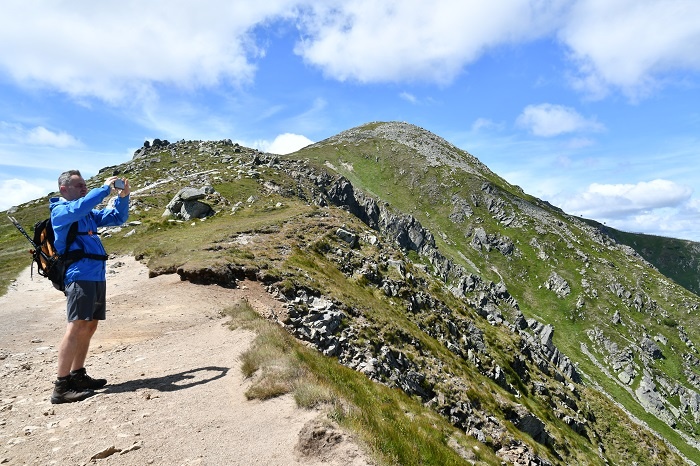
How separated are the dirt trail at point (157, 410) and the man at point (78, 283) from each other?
52cm

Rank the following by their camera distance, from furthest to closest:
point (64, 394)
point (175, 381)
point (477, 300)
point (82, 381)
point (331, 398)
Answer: point (477, 300), point (175, 381), point (82, 381), point (64, 394), point (331, 398)

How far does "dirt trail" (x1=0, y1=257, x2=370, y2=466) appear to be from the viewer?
7.14 metres

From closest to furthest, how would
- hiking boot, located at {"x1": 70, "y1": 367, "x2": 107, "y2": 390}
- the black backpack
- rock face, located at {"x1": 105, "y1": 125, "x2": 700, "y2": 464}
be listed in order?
the black backpack < hiking boot, located at {"x1": 70, "y1": 367, "x2": 107, "y2": 390} < rock face, located at {"x1": 105, "y1": 125, "x2": 700, "y2": 464}

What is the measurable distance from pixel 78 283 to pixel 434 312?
123ft

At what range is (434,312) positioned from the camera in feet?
140

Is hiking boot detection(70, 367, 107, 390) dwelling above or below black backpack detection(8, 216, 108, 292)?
below

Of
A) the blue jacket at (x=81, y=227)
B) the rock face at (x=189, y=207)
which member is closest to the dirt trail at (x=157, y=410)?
the blue jacket at (x=81, y=227)

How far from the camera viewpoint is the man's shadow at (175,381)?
10.1 meters

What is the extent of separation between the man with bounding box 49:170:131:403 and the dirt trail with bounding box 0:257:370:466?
1.71 feet

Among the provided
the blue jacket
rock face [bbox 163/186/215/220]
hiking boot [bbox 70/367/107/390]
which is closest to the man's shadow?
hiking boot [bbox 70/367/107/390]


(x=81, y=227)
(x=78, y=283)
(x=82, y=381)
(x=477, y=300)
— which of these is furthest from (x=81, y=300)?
(x=477, y=300)

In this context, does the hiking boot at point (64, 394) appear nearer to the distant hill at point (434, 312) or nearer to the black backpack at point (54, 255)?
the black backpack at point (54, 255)

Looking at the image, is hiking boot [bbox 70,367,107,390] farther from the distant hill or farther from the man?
the distant hill

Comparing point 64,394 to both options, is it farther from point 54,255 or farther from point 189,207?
point 189,207
